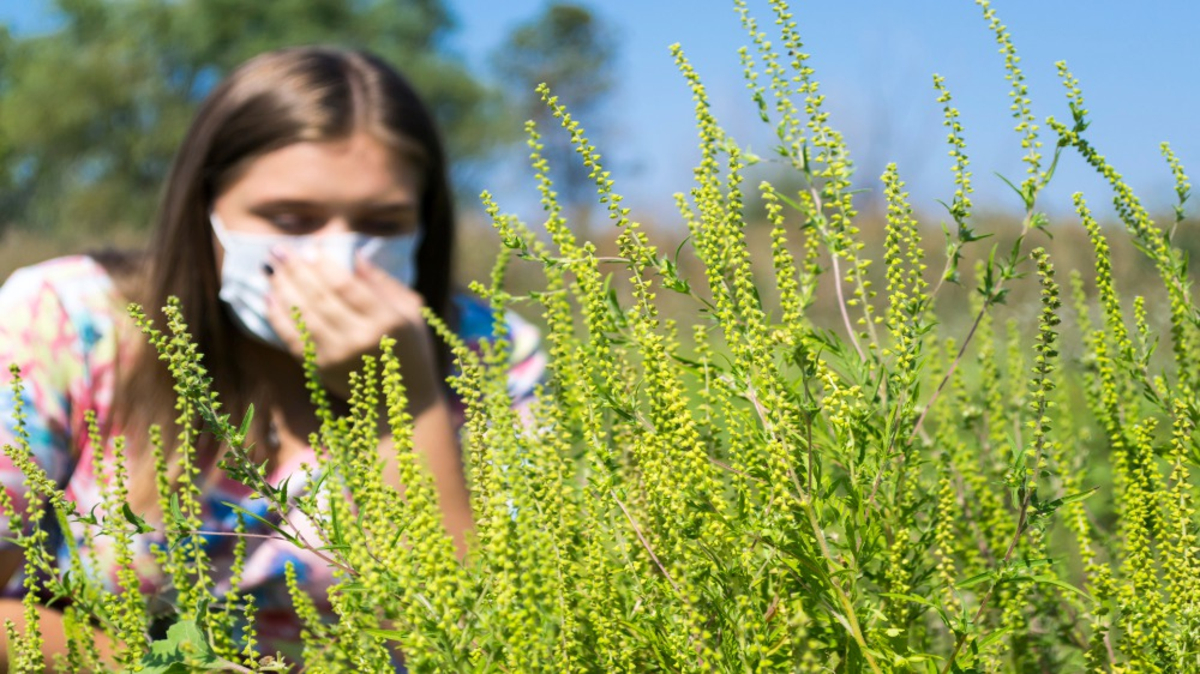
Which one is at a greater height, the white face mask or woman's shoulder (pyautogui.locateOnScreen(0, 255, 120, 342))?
the white face mask

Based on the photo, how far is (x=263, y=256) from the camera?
11.2ft

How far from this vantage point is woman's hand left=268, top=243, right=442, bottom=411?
126 inches

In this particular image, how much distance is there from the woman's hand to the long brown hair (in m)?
0.39

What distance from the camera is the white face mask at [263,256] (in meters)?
3.36

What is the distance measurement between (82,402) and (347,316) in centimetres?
87

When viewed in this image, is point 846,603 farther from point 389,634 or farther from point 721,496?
point 389,634

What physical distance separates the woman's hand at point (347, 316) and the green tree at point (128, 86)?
52223mm

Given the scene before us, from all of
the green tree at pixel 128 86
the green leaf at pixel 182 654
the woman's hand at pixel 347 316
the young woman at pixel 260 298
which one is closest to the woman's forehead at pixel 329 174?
the young woman at pixel 260 298

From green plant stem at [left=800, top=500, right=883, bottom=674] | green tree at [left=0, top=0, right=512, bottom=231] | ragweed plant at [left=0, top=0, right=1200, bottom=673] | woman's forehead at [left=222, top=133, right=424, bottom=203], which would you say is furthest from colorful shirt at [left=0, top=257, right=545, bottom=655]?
green tree at [left=0, top=0, right=512, bottom=231]

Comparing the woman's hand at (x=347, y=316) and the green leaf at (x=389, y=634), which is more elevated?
the green leaf at (x=389, y=634)

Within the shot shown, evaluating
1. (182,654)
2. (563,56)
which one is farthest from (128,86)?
(182,654)

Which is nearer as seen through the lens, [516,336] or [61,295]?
[61,295]

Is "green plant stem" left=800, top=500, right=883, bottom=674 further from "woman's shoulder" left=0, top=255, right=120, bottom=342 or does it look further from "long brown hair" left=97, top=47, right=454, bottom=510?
"woman's shoulder" left=0, top=255, right=120, bottom=342

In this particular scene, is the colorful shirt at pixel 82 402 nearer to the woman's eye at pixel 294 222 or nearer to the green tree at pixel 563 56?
the woman's eye at pixel 294 222
